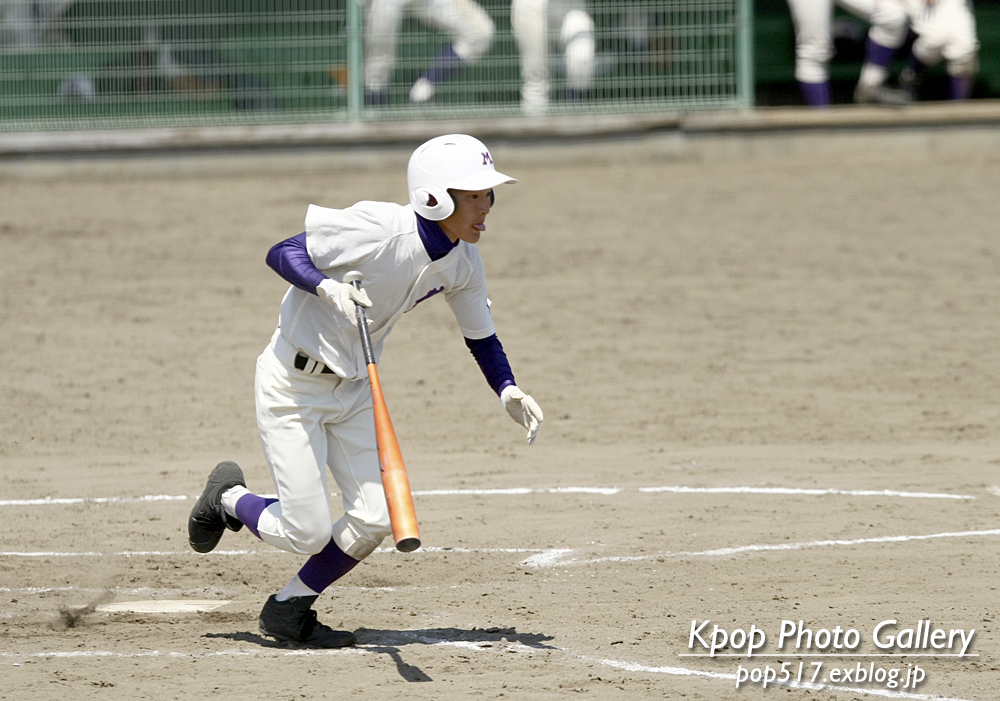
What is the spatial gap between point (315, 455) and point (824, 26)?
33.0ft

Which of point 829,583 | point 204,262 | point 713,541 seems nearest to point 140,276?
point 204,262

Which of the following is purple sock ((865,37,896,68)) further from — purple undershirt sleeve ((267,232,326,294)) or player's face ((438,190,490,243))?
purple undershirt sleeve ((267,232,326,294))

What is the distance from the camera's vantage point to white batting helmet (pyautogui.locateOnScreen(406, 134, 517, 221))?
4621 millimetres

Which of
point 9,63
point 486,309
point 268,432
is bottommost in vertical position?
point 268,432

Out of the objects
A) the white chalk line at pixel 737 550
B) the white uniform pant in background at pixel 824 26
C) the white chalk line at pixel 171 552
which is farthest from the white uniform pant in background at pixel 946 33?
the white chalk line at pixel 171 552

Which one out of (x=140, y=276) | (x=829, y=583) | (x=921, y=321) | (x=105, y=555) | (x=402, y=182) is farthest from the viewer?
(x=402, y=182)

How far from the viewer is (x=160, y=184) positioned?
44.8 feet

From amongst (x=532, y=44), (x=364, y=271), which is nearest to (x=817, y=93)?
(x=532, y=44)

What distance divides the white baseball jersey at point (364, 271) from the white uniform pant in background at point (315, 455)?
0.09 metres

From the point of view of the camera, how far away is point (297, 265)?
4.55 m

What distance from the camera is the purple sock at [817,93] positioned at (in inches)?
534

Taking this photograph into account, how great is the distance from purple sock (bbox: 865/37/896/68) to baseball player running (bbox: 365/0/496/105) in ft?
12.4

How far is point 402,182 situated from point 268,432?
28.1 ft

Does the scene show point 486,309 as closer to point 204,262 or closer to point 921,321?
point 921,321
